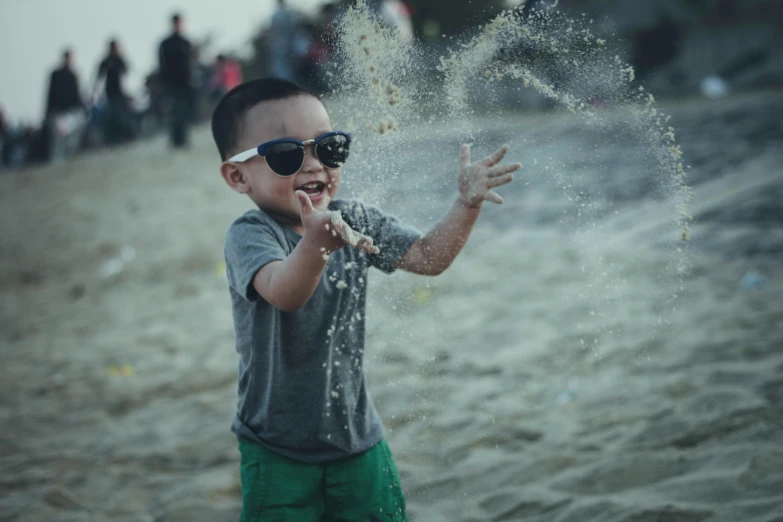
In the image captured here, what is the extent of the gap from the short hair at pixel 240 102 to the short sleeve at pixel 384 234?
35cm

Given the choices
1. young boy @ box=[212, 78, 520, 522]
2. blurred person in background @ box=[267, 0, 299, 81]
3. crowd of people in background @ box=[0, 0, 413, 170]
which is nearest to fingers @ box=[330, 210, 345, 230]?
young boy @ box=[212, 78, 520, 522]

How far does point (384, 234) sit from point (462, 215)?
0.77ft

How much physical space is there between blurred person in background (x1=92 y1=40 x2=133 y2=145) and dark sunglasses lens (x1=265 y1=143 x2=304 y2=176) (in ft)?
36.5

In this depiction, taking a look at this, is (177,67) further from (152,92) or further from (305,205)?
(305,205)

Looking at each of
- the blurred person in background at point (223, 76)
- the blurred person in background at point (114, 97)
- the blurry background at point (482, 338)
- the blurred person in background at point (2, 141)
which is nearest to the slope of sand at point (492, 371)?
the blurry background at point (482, 338)

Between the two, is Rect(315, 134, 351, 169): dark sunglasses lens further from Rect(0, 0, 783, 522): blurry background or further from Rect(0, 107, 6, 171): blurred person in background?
Rect(0, 107, 6, 171): blurred person in background

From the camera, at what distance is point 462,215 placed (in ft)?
6.84

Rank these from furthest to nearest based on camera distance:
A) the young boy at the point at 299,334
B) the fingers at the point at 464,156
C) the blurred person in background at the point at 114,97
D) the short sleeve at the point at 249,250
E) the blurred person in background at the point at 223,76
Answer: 1. the blurred person in background at the point at 223,76
2. the blurred person in background at the point at 114,97
3. the fingers at the point at 464,156
4. the young boy at the point at 299,334
5. the short sleeve at the point at 249,250

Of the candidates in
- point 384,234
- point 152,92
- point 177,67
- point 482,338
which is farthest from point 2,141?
point 384,234

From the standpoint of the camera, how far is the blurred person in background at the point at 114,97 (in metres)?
11.9

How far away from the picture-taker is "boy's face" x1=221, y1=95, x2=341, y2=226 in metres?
1.97

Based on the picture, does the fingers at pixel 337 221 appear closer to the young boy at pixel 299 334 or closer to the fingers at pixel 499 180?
the young boy at pixel 299 334

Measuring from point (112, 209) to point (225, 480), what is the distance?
6.90 m

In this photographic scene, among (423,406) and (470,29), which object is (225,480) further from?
(470,29)
